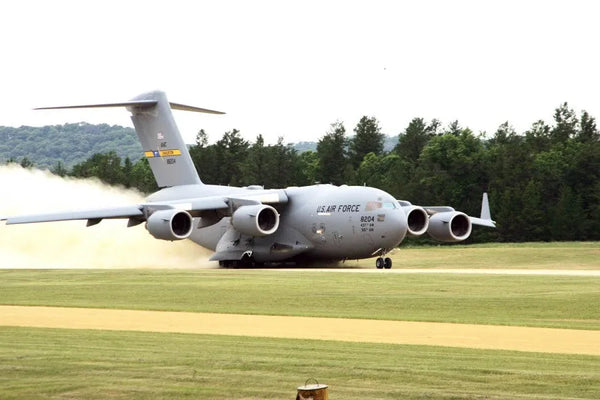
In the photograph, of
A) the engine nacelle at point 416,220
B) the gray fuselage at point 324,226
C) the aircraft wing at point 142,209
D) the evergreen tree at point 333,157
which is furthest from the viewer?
the evergreen tree at point 333,157

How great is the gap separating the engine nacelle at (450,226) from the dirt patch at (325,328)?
2338 centimetres

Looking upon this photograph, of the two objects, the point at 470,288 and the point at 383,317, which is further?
the point at 470,288

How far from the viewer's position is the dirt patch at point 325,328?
66.5 feet

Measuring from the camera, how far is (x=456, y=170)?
88562 mm

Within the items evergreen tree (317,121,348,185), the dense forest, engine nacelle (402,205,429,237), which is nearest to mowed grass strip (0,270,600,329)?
engine nacelle (402,205,429,237)

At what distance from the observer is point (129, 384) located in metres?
14.7

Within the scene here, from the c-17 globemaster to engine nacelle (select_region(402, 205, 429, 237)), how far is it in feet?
0.13

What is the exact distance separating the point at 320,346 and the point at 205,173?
7510 cm

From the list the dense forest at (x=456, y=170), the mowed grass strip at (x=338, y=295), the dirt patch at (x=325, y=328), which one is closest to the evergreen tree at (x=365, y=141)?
the dense forest at (x=456, y=170)

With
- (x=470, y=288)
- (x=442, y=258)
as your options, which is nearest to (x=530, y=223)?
(x=442, y=258)

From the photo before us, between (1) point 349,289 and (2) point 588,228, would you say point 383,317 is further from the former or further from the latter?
(2) point 588,228

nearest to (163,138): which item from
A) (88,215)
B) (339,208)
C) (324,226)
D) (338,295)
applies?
(88,215)

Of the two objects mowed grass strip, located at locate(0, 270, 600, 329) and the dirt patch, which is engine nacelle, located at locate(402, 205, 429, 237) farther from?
the dirt patch

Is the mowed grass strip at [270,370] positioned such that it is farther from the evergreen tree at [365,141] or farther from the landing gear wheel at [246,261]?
the evergreen tree at [365,141]
